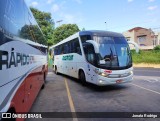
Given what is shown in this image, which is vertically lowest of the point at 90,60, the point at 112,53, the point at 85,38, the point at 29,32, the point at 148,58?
the point at 148,58

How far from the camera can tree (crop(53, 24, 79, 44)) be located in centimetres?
5469

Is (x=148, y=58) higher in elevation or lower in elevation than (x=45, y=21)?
lower

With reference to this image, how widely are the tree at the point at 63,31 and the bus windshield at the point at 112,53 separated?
4160 cm

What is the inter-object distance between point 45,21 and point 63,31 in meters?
4.82

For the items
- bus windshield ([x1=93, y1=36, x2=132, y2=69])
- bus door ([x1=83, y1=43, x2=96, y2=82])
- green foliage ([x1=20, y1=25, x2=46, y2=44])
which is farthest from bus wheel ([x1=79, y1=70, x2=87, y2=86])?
green foliage ([x1=20, y1=25, x2=46, y2=44])

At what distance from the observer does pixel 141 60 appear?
45750mm

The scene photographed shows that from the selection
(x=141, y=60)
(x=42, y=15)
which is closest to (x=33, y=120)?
(x=141, y=60)

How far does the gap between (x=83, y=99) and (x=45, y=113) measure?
2.65m

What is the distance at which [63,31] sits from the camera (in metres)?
56.5

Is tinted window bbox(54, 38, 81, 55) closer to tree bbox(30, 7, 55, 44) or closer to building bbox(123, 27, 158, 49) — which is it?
tree bbox(30, 7, 55, 44)

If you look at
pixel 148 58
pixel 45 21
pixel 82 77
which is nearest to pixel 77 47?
pixel 82 77

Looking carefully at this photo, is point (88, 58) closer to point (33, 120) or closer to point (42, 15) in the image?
point (33, 120)

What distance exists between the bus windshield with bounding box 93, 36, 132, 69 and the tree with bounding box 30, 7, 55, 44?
40.4 m

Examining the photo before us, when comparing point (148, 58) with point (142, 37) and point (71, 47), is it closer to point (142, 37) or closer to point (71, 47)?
point (71, 47)
